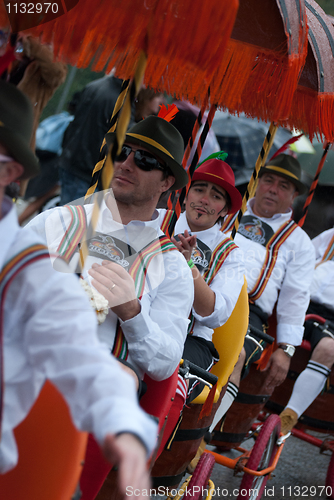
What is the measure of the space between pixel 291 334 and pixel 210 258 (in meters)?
1.10

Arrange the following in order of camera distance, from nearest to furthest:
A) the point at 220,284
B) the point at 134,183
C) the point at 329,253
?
1. the point at 134,183
2. the point at 220,284
3. the point at 329,253

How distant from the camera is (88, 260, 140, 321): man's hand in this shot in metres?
1.77

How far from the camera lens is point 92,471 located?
74.5 inches

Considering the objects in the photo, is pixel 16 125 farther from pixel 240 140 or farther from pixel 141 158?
pixel 240 140

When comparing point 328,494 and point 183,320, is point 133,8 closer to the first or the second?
point 183,320

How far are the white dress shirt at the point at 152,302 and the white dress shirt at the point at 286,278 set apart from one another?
1927 mm

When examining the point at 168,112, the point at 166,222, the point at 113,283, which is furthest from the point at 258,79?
the point at 113,283

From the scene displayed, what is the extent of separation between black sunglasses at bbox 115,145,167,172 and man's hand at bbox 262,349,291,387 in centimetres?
193

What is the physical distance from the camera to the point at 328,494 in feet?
13.2

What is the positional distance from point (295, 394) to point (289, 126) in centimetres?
191

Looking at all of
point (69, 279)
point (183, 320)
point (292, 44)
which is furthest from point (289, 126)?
point (69, 279)

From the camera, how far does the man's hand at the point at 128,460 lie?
95cm

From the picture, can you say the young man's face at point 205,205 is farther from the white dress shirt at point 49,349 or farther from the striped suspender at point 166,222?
the white dress shirt at point 49,349

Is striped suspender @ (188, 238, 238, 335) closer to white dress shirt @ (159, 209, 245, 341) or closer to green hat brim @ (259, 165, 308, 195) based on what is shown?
white dress shirt @ (159, 209, 245, 341)
